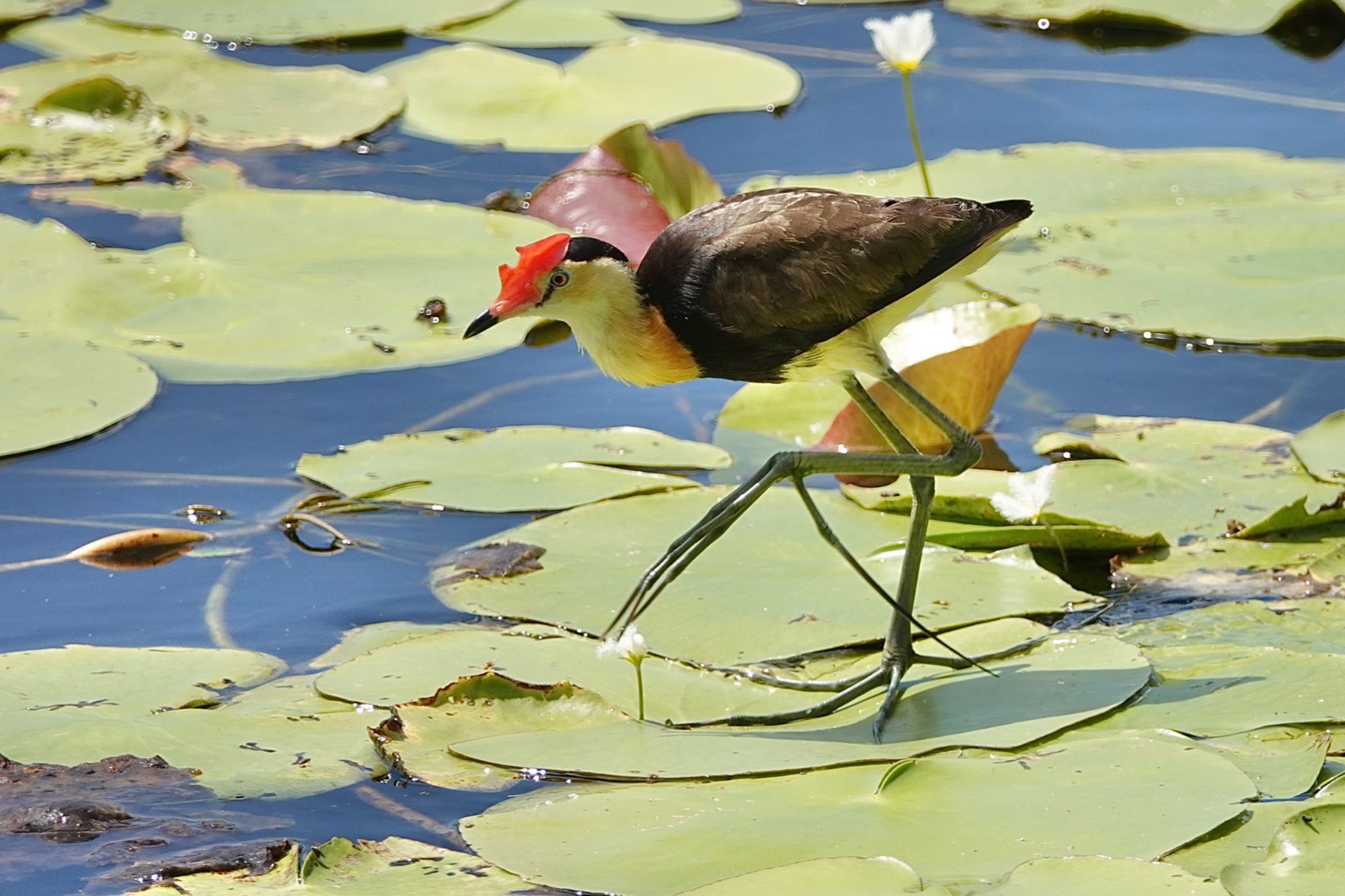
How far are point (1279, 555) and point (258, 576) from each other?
2209 mm

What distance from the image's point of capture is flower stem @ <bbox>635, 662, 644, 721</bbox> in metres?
A: 3.14

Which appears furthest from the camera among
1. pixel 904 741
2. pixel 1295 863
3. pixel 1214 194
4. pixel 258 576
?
pixel 1214 194

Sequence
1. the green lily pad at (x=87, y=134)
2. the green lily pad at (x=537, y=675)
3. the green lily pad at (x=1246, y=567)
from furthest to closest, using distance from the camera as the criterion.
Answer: the green lily pad at (x=87, y=134) → the green lily pad at (x=1246, y=567) → the green lily pad at (x=537, y=675)

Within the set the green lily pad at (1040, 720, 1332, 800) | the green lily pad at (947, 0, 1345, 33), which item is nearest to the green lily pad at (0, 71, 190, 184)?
the green lily pad at (947, 0, 1345, 33)

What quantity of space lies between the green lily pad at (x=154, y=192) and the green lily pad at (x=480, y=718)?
290cm

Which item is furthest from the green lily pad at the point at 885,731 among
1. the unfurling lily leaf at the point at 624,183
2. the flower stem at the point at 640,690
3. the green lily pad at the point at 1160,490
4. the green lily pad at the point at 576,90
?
the green lily pad at the point at 576,90

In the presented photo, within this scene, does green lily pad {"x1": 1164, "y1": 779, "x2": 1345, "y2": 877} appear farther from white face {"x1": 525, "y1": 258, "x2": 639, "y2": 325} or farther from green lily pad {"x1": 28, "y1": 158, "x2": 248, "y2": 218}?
green lily pad {"x1": 28, "y1": 158, "x2": 248, "y2": 218}

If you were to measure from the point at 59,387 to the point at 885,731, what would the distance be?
93.1 inches

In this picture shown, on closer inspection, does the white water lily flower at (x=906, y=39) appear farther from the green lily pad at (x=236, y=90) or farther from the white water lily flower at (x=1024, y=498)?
the green lily pad at (x=236, y=90)

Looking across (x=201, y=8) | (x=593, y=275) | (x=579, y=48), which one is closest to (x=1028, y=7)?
(x=579, y=48)

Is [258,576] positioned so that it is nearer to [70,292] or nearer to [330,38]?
[70,292]

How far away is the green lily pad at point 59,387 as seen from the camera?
Answer: 14.3 feet

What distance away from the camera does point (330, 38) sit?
7.15 meters

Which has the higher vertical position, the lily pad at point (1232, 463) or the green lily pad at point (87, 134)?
the green lily pad at point (87, 134)
